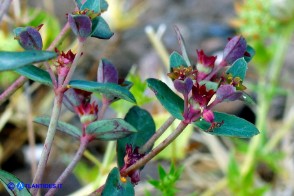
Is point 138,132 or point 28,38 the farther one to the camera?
point 138,132

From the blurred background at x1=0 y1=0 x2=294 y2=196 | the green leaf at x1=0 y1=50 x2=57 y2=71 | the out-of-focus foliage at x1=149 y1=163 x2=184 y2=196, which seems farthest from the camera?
the blurred background at x1=0 y1=0 x2=294 y2=196

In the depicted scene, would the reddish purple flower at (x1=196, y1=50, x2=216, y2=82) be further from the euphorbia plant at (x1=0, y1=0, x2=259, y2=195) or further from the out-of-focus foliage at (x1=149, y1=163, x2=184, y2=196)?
the out-of-focus foliage at (x1=149, y1=163, x2=184, y2=196)

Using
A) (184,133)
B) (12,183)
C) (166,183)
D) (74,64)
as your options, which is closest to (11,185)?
(12,183)

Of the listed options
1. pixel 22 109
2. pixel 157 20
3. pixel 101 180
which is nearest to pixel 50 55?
pixel 101 180

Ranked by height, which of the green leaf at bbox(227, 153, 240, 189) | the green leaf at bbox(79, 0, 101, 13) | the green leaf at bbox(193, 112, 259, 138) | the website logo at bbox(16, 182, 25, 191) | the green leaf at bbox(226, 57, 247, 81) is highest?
the green leaf at bbox(226, 57, 247, 81)

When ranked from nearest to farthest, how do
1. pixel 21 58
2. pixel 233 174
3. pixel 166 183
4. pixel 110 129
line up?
1. pixel 21 58
2. pixel 110 129
3. pixel 166 183
4. pixel 233 174

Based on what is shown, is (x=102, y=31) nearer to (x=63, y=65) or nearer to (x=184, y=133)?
(x=63, y=65)

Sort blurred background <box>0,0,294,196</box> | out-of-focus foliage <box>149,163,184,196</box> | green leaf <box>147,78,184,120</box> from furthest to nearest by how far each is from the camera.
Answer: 1. blurred background <box>0,0,294,196</box>
2. out-of-focus foliage <box>149,163,184,196</box>
3. green leaf <box>147,78,184,120</box>

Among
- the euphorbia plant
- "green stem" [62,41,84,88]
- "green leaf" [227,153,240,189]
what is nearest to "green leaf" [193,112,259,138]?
the euphorbia plant
